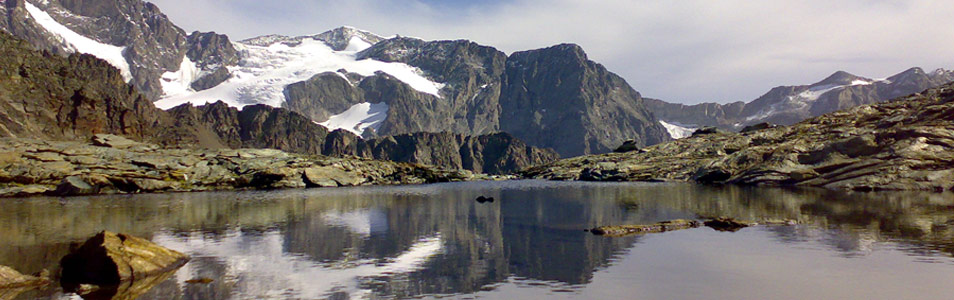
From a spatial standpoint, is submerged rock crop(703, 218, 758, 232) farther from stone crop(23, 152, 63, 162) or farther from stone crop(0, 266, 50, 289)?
stone crop(23, 152, 63, 162)

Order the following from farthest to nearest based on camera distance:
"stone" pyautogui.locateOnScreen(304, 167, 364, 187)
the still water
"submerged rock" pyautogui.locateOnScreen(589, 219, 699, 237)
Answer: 1. "stone" pyautogui.locateOnScreen(304, 167, 364, 187)
2. "submerged rock" pyautogui.locateOnScreen(589, 219, 699, 237)
3. the still water

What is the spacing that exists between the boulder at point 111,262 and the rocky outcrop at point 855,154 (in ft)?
320

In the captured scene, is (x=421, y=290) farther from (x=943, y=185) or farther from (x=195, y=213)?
(x=943, y=185)

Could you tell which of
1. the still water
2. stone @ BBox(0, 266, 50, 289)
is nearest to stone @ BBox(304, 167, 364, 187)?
the still water

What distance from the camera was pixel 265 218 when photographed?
60.2 metres

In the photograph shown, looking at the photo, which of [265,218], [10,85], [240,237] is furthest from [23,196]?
[10,85]

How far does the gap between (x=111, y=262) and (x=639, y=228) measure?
114 ft

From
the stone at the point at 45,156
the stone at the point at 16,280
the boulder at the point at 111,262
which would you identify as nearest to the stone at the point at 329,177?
the stone at the point at 45,156

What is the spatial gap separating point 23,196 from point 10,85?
107796 millimetres

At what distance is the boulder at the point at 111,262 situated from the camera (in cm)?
2706

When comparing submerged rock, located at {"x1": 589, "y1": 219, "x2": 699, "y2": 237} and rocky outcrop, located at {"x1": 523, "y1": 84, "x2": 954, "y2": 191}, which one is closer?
submerged rock, located at {"x1": 589, "y1": 219, "x2": 699, "y2": 237}

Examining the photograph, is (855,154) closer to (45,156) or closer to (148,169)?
(148,169)

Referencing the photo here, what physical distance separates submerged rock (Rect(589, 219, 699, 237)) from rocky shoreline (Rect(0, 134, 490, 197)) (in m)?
107

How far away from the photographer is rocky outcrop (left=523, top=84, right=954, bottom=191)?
294 feet
